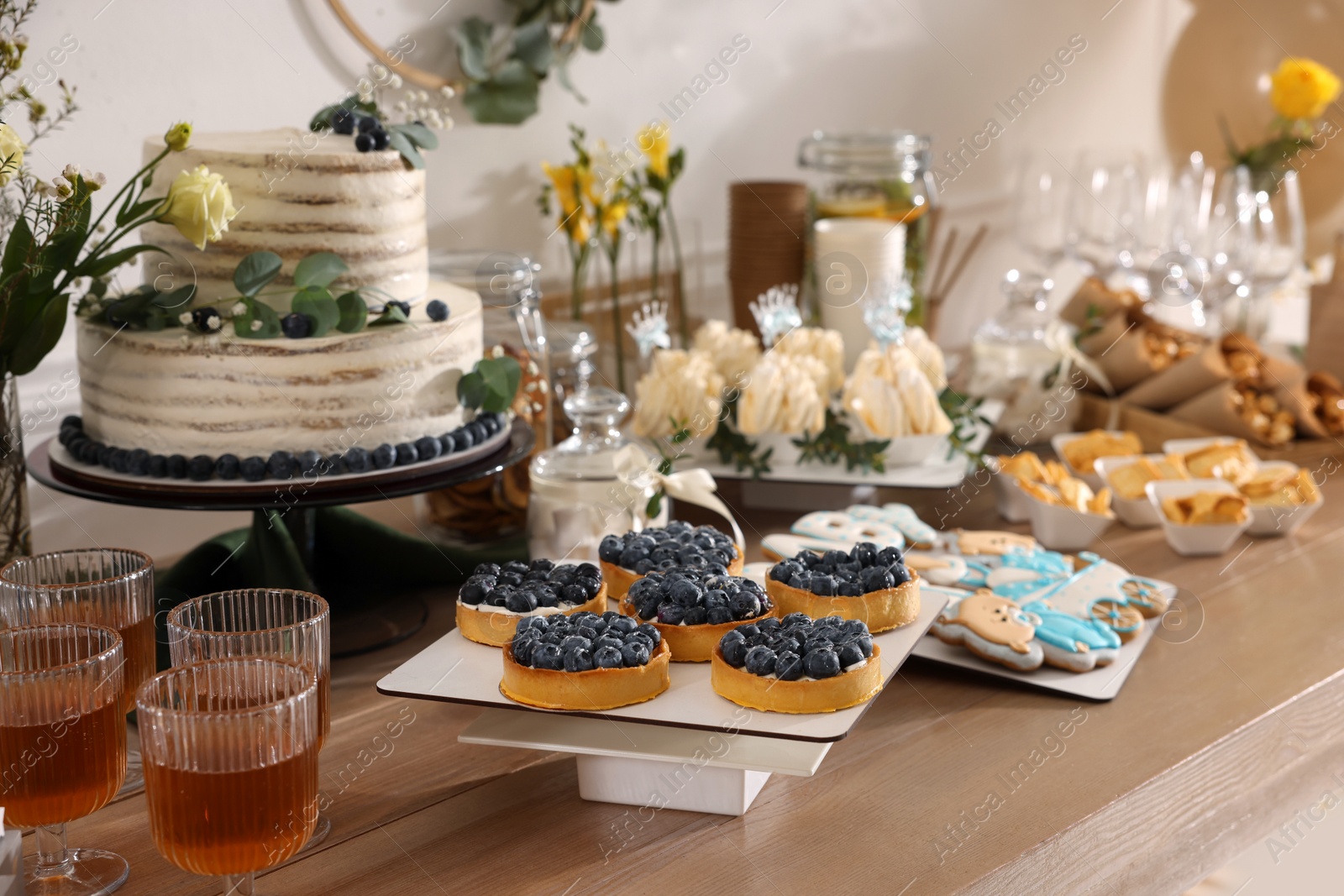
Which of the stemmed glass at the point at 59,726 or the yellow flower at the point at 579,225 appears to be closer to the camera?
the stemmed glass at the point at 59,726

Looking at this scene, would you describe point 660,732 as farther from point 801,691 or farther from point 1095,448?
point 1095,448

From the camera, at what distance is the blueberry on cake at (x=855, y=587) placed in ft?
2.90

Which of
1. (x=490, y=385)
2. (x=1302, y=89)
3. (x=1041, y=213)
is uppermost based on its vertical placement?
(x=1302, y=89)

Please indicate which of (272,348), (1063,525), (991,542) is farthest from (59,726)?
(1063,525)

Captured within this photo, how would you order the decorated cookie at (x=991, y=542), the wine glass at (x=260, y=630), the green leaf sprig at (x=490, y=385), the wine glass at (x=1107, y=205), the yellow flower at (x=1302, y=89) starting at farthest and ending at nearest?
1. the yellow flower at (x=1302, y=89)
2. the wine glass at (x=1107, y=205)
3. the decorated cookie at (x=991, y=542)
4. the green leaf sprig at (x=490, y=385)
5. the wine glass at (x=260, y=630)

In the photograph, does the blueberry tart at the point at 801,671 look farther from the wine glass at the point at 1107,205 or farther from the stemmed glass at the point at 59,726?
the wine glass at the point at 1107,205

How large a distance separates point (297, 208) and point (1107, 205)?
1.62 m

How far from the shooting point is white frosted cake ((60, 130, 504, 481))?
3.24 feet

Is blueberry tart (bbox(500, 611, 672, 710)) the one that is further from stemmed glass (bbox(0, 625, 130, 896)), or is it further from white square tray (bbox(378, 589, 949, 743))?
stemmed glass (bbox(0, 625, 130, 896))

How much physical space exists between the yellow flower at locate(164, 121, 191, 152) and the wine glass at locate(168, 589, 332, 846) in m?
0.37

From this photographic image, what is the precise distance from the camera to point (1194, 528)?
51.9 inches

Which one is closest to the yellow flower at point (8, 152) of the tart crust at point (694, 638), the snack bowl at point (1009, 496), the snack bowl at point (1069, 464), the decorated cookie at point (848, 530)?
the tart crust at point (694, 638)

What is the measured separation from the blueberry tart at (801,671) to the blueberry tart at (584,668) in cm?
5

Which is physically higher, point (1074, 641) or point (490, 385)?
point (490, 385)
